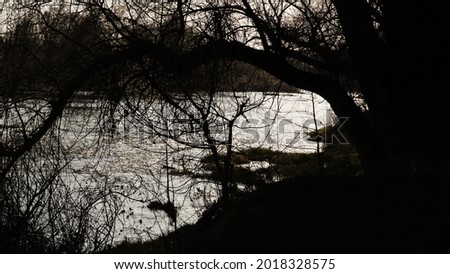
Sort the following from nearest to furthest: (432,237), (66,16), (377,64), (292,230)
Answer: (432,237), (292,230), (377,64), (66,16)

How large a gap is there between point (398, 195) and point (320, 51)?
7.00 ft

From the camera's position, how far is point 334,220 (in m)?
4.43

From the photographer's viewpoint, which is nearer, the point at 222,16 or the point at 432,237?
the point at 432,237

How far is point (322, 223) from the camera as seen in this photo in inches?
174

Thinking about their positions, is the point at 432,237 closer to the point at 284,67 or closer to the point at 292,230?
the point at 292,230

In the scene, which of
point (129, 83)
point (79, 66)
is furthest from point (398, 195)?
point (79, 66)

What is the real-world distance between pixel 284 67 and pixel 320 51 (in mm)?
467

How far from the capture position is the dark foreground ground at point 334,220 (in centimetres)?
405

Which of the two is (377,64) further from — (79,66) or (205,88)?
(79,66)

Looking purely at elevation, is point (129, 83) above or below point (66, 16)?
below

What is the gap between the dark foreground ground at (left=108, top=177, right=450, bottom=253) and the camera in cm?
405

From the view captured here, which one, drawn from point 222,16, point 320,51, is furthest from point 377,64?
point 222,16

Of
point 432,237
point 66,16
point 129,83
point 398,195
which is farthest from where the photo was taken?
point 129,83
